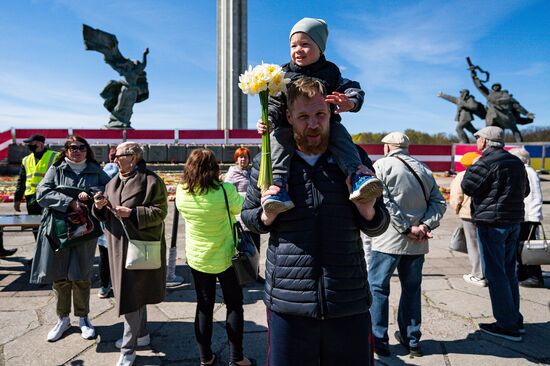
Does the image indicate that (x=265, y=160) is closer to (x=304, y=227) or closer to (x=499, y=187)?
(x=304, y=227)

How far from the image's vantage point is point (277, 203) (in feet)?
5.36

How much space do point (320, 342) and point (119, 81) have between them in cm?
2614

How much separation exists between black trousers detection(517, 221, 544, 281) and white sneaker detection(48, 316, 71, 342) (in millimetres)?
5044

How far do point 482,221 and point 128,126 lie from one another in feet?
79.8

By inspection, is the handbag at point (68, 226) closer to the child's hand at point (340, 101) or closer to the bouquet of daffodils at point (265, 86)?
the bouquet of daffodils at point (265, 86)

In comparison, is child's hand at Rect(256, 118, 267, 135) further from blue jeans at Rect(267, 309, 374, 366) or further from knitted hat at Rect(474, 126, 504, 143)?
knitted hat at Rect(474, 126, 504, 143)

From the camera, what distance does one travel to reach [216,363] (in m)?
2.88

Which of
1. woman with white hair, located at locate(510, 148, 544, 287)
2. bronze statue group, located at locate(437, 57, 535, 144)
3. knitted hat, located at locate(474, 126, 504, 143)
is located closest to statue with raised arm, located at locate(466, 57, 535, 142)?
bronze statue group, located at locate(437, 57, 535, 144)

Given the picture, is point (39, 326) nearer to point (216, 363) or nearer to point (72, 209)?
point (72, 209)

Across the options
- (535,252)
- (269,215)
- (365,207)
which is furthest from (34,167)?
(535,252)

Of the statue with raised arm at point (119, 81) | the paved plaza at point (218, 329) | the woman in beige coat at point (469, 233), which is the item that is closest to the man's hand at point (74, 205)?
the paved plaza at point (218, 329)

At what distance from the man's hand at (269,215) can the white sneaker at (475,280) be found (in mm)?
4135

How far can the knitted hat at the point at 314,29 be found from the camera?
76.8 inches

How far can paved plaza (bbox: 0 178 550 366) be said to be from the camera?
3002 millimetres
